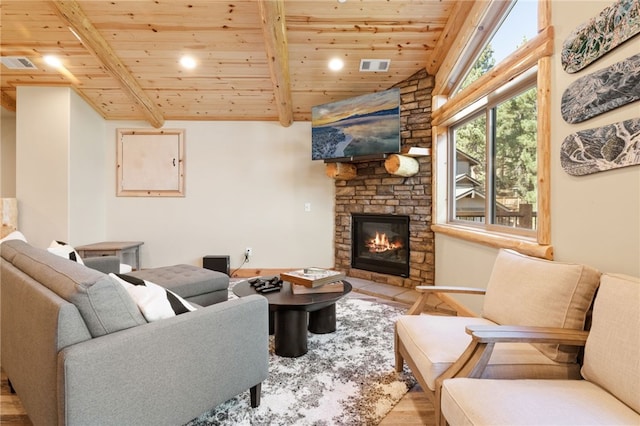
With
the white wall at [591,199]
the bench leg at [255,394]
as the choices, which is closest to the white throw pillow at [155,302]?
the bench leg at [255,394]

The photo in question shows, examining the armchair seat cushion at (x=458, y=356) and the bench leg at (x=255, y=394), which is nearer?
the armchair seat cushion at (x=458, y=356)

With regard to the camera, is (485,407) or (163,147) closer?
(485,407)

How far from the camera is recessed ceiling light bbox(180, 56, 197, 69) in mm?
3568

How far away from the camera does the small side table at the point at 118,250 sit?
3980mm

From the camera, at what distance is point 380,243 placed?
4.19 meters

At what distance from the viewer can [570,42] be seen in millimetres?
1772

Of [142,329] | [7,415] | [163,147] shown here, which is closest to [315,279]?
[142,329]

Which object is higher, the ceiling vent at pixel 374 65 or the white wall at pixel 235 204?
the ceiling vent at pixel 374 65

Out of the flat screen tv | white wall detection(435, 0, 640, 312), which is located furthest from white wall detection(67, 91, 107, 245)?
white wall detection(435, 0, 640, 312)

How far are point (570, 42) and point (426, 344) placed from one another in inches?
73.4

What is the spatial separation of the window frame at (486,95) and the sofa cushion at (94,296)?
228 cm

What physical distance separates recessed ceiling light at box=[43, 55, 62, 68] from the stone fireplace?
377 centimetres

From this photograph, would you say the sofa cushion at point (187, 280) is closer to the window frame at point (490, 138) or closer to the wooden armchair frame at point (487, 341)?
the wooden armchair frame at point (487, 341)

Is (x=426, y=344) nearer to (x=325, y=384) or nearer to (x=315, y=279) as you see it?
(x=325, y=384)
